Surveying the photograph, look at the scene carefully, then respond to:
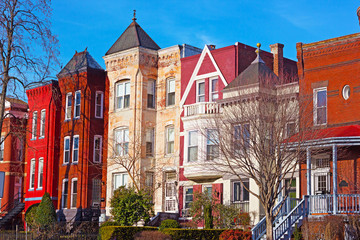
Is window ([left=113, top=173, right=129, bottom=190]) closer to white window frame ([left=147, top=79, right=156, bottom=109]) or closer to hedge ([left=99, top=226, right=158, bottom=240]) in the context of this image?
white window frame ([left=147, top=79, right=156, bottom=109])

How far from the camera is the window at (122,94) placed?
1693 inches

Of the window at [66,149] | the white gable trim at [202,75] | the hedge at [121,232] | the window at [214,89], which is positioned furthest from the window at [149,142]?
the hedge at [121,232]

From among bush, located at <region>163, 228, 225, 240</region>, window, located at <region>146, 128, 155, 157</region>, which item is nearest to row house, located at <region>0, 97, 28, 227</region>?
window, located at <region>146, 128, 155, 157</region>

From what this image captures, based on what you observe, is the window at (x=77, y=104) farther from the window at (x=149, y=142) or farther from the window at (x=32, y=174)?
the window at (x=32, y=174)

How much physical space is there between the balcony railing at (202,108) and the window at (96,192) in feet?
34.3

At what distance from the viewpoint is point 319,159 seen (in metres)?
32.2

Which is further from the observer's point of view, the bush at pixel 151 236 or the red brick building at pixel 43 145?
Answer: the red brick building at pixel 43 145

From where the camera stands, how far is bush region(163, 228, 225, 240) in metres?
29.4

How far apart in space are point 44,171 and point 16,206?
246 inches

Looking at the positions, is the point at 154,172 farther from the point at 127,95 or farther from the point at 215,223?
the point at 215,223

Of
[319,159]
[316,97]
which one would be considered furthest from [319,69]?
[319,159]

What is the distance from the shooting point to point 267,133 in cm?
2769

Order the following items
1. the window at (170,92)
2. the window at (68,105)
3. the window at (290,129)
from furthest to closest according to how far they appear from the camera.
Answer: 1. the window at (68,105)
2. the window at (170,92)
3. the window at (290,129)

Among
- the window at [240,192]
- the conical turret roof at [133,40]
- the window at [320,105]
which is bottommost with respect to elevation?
the window at [240,192]
